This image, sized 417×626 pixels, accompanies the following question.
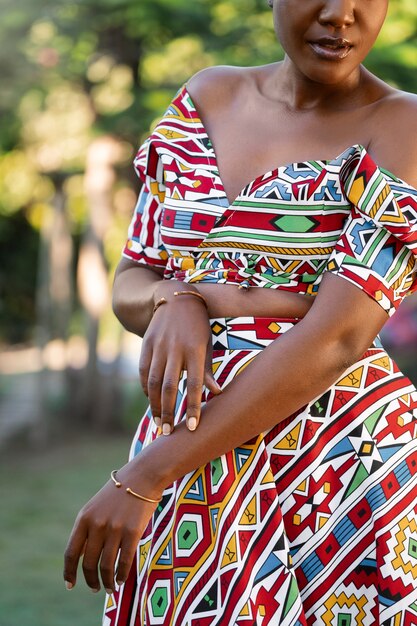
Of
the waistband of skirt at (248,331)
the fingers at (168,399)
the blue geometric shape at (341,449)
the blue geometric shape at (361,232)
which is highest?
the blue geometric shape at (361,232)

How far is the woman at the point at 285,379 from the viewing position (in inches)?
63.4

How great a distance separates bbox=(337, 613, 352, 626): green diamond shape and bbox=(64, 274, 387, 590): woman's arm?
34 centimetres

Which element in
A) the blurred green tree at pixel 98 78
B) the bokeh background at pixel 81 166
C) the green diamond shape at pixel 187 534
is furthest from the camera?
the blurred green tree at pixel 98 78

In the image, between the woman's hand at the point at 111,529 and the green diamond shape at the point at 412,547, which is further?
the green diamond shape at the point at 412,547

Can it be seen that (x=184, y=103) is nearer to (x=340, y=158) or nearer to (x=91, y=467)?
(x=340, y=158)

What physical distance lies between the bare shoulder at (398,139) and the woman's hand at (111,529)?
2.06ft

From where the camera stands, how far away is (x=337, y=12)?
1.67 m

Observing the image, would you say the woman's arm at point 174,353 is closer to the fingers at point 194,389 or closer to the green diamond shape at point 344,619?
the fingers at point 194,389

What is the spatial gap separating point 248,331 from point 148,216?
34 cm

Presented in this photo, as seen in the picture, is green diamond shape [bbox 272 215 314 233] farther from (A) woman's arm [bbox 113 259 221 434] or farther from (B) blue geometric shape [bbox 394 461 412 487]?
(B) blue geometric shape [bbox 394 461 412 487]

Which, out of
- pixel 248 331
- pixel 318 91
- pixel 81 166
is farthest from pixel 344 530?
pixel 81 166

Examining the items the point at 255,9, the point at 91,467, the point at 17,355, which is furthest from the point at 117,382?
the point at 17,355

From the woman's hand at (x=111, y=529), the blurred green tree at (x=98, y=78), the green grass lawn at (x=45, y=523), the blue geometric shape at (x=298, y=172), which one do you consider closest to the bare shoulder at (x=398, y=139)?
the blue geometric shape at (x=298, y=172)

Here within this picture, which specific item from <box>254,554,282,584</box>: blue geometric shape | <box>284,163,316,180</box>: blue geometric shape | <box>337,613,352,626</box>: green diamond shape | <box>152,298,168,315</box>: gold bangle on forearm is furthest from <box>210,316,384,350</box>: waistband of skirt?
<box>337,613,352,626</box>: green diamond shape
